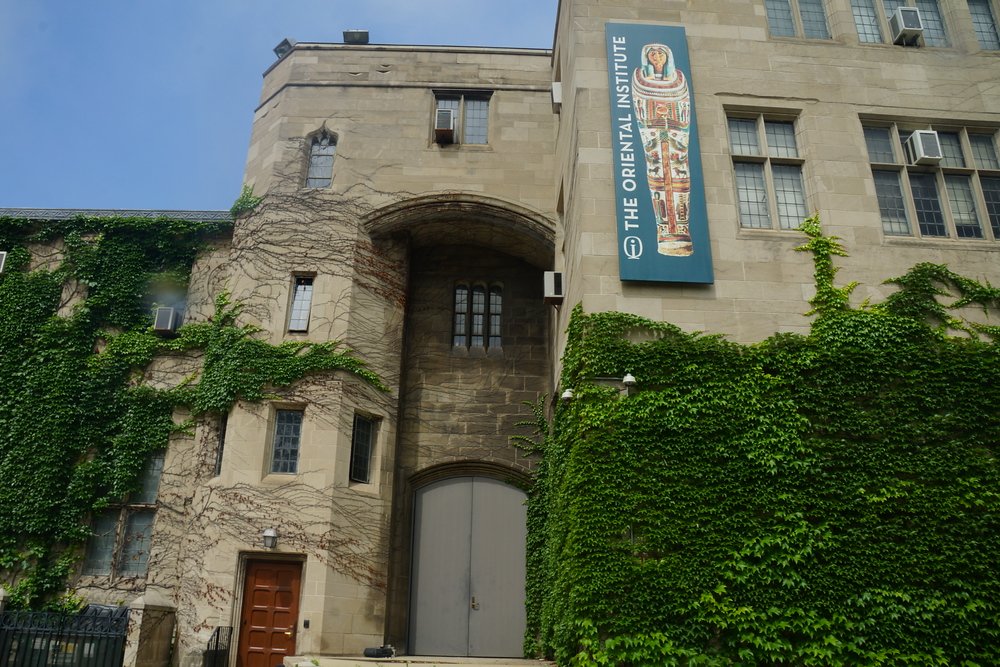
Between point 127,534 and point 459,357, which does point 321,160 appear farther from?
point 127,534

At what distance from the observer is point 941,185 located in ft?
42.2

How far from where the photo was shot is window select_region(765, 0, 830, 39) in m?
13.7

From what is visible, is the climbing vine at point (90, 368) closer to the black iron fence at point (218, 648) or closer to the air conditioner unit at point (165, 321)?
the air conditioner unit at point (165, 321)

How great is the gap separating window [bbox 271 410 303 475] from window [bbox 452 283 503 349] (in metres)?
4.00

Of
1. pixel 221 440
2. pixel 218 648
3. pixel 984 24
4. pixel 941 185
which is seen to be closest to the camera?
pixel 941 185

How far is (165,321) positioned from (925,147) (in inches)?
578

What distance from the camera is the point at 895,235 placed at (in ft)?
40.8

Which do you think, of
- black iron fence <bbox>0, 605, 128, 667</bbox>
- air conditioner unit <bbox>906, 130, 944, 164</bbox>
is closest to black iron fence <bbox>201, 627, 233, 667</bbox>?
black iron fence <bbox>0, 605, 128, 667</bbox>

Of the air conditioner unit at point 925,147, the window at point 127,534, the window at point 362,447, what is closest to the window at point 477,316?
the window at point 362,447

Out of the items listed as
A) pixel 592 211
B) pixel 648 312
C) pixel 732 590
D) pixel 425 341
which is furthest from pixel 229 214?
pixel 732 590

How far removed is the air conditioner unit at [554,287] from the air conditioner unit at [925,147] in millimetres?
6094

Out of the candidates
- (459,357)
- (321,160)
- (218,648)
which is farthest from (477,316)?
(218,648)

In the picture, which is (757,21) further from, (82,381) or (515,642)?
(82,381)

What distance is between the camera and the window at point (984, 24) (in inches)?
550
